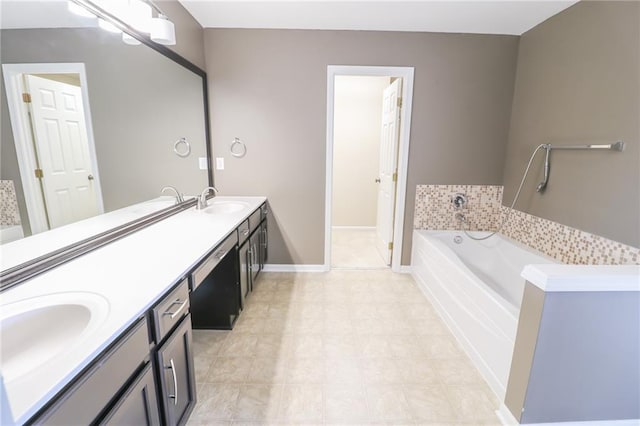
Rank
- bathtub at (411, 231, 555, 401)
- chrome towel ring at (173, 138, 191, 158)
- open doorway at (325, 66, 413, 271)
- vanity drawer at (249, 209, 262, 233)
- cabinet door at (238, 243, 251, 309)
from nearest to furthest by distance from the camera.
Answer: bathtub at (411, 231, 555, 401) < cabinet door at (238, 243, 251, 309) < chrome towel ring at (173, 138, 191, 158) < vanity drawer at (249, 209, 262, 233) < open doorway at (325, 66, 413, 271)

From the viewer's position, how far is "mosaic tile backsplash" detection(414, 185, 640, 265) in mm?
1995

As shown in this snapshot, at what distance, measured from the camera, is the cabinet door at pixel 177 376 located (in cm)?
117

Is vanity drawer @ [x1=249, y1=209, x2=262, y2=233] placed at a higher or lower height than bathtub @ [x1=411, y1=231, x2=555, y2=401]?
higher

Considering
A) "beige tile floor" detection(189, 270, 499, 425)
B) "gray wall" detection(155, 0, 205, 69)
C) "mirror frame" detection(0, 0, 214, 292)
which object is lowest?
"beige tile floor" detection(189, 270, 499, 425)

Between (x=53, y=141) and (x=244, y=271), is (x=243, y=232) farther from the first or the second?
(x=53, y=141)

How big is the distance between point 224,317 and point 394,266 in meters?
1.90

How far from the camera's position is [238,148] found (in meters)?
3.04

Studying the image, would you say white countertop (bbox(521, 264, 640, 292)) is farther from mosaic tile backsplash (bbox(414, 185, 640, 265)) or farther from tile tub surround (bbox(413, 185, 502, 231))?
tile tub surround (bbox(413, 185, 502, 231))

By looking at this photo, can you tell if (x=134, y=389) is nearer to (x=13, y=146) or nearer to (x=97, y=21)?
(x=13, y=146)

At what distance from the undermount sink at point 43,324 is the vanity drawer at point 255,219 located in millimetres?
1552

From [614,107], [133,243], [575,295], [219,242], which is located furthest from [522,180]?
[133,243]

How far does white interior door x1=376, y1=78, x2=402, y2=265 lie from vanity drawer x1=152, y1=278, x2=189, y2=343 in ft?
8.04

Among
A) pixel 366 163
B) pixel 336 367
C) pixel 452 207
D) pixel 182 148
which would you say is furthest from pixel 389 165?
pixel 336 367

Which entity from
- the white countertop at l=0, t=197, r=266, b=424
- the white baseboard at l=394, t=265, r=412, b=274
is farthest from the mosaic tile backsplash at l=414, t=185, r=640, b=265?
the white countertop at l=0, t=197, r=266, b=424
